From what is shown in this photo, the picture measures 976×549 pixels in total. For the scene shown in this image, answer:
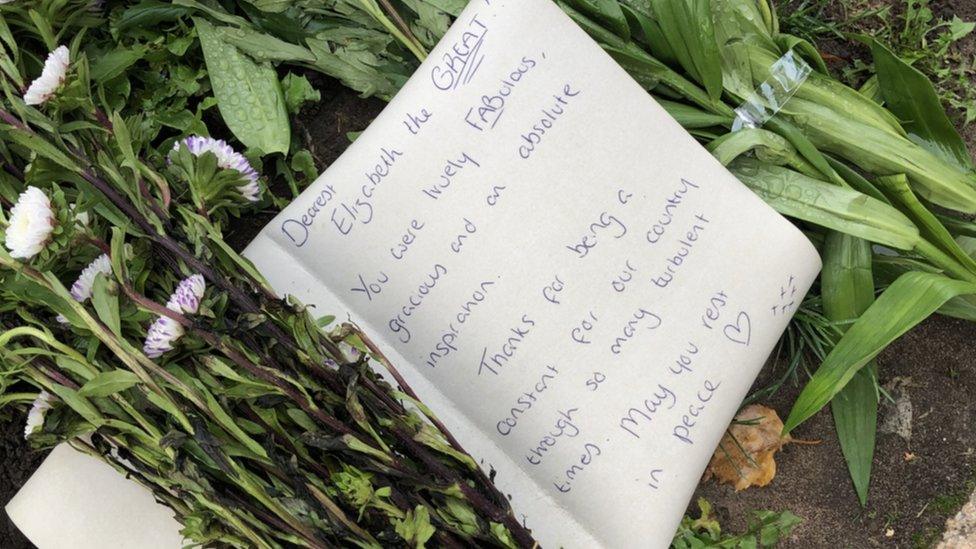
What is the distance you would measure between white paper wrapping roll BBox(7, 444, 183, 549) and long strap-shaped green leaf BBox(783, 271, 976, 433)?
66 cm

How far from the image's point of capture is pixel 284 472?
638 mm

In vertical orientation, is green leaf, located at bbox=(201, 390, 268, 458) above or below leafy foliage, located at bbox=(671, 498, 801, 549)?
below

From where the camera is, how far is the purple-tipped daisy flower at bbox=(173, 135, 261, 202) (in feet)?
2.35

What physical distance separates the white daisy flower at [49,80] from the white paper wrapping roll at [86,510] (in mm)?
355

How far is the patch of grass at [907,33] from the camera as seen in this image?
0.92m

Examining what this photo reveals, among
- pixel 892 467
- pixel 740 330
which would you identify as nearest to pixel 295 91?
pixel 740 330

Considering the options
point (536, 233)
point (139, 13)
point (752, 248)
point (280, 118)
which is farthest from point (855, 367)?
point (139, 13)

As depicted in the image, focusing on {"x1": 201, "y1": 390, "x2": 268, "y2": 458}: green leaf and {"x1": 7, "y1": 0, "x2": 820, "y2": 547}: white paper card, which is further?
{"x1": 7, "y1": 0, "x2": 820, "y2": 547}: white paper card

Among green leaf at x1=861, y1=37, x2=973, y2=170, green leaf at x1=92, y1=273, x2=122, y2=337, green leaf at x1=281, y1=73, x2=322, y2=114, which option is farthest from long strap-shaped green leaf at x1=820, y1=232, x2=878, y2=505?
green leaf at x1=92, y1=273, x2=122, y2=337

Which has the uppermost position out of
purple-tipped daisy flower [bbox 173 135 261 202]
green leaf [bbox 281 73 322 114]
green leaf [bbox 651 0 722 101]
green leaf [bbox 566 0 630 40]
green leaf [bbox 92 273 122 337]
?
green leaf [bbox 651 0 722 101]

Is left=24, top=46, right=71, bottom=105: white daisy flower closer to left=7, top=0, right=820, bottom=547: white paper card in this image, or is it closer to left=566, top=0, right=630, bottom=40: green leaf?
left=7, top=0, right=820, bottom=547: white paper card

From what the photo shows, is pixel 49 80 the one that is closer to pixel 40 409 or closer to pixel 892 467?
pixel 40 409

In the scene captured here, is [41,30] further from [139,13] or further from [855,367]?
[855,367]

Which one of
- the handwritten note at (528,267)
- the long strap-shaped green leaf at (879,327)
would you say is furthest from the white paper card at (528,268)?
the long strap-shaped green leaf at (879,327)
